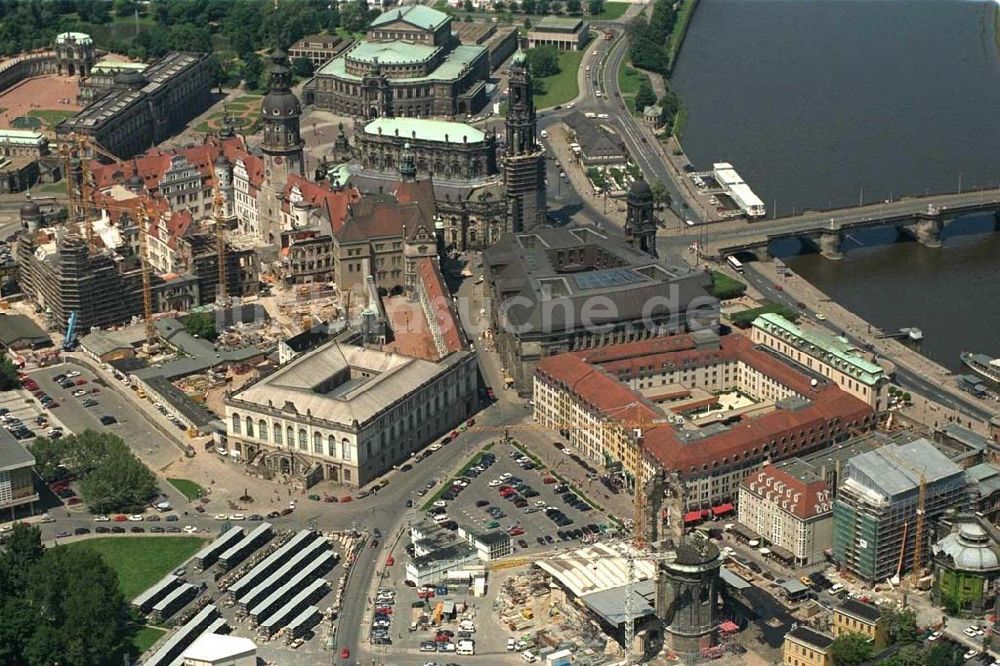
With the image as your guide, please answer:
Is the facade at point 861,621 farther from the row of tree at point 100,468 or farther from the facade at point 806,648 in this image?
the row of tree at point 100,468

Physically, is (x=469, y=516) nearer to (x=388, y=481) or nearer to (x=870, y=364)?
(x=388, y=481)

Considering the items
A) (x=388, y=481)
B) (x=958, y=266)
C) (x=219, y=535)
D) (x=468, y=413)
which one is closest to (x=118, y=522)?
(x=219, y=535)

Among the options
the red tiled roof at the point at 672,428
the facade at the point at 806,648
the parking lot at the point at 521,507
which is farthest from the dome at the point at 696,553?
the red tiled roof at the point at 672,428

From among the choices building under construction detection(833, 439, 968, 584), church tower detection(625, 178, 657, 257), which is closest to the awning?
building under construction detection(833, 439, 968, 584)

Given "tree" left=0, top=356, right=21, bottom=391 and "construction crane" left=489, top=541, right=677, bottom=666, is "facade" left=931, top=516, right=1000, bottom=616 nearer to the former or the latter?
"construction crane" left=489, top=541, right=677, bottom=666

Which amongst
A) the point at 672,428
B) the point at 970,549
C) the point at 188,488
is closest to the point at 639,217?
the point at 672,428
